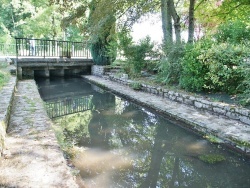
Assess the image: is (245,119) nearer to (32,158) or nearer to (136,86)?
(32,158)

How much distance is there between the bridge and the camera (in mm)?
11258

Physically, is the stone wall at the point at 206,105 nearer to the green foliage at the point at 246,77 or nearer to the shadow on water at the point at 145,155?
the green foliage at the point at 246,77

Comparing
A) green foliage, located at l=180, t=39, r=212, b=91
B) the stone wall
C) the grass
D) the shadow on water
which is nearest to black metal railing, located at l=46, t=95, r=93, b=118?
the shadow on water

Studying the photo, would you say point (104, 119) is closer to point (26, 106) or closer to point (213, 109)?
point (26, 106)

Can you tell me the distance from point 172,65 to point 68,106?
340 centimetres

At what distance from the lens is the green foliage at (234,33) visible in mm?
6805

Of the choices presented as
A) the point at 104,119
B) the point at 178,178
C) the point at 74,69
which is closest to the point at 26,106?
the point at 104,119

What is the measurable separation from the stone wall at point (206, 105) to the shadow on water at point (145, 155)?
106cm

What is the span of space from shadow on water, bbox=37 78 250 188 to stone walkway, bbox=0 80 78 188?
45 centimetres

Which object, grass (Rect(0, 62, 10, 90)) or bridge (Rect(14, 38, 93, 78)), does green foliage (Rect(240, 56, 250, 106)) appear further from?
bridge (Rect(14, 38, 93, 78))

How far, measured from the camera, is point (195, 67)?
20.7 ft

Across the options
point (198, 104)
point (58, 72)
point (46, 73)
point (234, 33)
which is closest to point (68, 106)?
point (198, 104)

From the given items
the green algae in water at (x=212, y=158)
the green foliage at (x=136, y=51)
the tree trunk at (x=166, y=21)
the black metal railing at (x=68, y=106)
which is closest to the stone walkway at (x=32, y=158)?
the black metal railing at (x=68, y=106)

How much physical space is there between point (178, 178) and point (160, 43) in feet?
20.7
